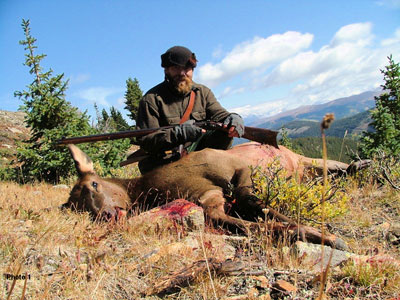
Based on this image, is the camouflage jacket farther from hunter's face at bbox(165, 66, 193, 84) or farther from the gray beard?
hunter's face at bbox(165, 66, 193, 84)

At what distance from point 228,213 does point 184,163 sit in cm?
115

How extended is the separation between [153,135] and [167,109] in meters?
0.73

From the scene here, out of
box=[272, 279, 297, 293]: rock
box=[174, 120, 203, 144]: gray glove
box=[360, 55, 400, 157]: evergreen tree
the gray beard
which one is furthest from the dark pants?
box=[360, 55, 400, 157]: evergreen tree

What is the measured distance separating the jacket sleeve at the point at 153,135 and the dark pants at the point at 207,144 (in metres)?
0.19

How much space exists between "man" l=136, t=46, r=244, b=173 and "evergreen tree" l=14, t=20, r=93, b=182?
14.9 feet

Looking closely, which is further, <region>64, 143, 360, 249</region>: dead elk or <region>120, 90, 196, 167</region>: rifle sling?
<region>120, 90, 196, 167</region>: rifle sling

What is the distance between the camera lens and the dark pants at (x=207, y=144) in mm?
5434

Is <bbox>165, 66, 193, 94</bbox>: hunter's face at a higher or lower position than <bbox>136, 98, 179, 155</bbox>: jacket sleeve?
higher

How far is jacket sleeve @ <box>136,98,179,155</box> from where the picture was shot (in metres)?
5.08

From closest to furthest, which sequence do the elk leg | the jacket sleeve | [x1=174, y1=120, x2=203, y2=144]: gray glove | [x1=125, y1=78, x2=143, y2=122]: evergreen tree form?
1. the elk leg
2. [x1=174, y1=120, x2=203, y2=144]: gray glove
3. the jacket sleeve
4. [x1=125, y1=78, x2=143, y2=122]: evergreen tree

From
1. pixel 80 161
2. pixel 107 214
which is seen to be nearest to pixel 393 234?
pixel 107 214

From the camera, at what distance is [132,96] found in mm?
39250

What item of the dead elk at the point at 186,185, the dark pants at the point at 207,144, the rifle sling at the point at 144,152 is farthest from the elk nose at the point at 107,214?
the rifle sling at the point at 144,152

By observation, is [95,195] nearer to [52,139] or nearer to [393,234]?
[393,234]
